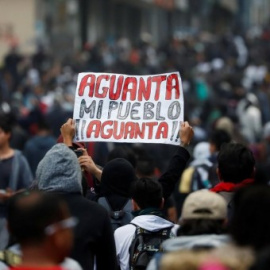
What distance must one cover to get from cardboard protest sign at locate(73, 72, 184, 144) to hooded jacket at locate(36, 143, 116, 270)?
4.99 feet

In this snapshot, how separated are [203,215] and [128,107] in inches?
106

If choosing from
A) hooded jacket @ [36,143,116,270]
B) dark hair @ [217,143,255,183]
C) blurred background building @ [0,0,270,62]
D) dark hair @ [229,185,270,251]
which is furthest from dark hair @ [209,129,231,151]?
blurred background building @ [0,0,270,62]

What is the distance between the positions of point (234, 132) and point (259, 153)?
Answer: 150cm

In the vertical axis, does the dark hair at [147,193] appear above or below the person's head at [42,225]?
below

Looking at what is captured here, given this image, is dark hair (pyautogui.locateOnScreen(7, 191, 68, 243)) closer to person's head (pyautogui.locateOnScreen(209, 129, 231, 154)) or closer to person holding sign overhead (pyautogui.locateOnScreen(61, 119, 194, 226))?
person holding sign overhead (pyautogui.locateOnScreen(61, 119, 194, 226))

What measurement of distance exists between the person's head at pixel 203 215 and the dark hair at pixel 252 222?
0.40 m

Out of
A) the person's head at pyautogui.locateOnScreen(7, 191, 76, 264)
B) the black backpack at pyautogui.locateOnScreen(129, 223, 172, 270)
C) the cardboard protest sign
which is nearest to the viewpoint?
the person's head at pyautogui.locateOnScreen(7, 191, 76, 264)

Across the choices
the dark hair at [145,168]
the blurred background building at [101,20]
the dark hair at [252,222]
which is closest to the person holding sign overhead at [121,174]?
the dark hair at [145,168]

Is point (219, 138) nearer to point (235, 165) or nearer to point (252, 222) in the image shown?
point (235, 165)

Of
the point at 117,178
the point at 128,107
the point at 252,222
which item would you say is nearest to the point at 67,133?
the point at 117,178

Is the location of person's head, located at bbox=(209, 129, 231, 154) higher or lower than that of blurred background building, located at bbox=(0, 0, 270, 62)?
lower

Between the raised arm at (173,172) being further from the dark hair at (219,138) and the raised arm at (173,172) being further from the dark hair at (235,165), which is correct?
the dark hair at (219,138)

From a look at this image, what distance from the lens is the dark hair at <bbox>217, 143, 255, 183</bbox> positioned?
665cm

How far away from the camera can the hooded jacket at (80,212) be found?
5.82m
